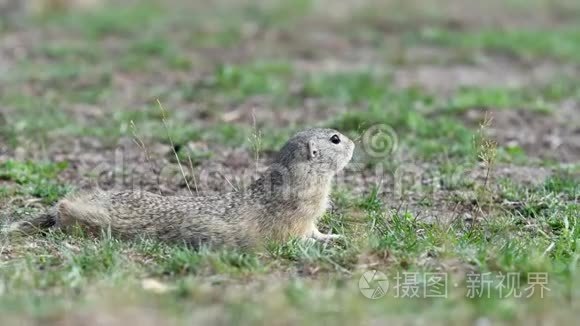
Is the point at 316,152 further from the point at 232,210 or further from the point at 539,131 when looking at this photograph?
the point at 539,131

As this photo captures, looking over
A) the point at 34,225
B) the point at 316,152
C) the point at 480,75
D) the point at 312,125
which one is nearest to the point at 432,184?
the point at 316,152

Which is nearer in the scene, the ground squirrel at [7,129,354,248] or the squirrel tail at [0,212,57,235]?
the ground squirrel at [7,129,354,248]

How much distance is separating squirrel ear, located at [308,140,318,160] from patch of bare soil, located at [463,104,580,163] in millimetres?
3181

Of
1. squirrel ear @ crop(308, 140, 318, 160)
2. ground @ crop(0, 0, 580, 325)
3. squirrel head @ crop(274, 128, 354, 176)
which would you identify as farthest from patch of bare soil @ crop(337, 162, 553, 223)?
squirrel ear @ crop(308, 140, 318, 160)

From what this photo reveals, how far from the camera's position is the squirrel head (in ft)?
22.0

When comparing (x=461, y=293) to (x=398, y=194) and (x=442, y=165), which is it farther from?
(x=442, y=165)

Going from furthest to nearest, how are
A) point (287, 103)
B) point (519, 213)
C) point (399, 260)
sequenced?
point (287, 103) < point (519, 213) < point (399, 260)

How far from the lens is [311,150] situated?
6703mm

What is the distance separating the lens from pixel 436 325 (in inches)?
181

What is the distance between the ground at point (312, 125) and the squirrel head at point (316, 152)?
0.45m

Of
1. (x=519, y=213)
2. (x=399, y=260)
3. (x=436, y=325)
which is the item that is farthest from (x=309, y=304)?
(x=519, y=213)

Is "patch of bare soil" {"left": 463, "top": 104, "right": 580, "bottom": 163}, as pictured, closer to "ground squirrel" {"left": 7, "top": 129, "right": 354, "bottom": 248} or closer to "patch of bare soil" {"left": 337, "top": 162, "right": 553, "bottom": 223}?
"patch of bare soil" {"left": 337, "top": 162, "right": 553, "bottom": 223}

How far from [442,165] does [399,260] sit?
2.90m

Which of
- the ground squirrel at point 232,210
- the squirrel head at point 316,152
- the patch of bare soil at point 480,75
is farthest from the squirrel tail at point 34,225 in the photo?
the patch of bare soil at point 480,75
